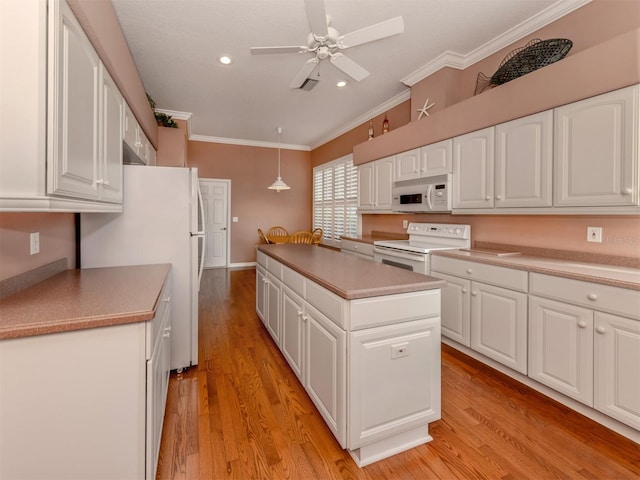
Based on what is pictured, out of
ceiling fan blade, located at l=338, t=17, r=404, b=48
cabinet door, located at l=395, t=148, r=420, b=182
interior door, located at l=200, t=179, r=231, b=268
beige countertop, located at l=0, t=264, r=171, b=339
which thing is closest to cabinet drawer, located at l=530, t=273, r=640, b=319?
cabinet door, located at l=395, t=148, r=420, b=182

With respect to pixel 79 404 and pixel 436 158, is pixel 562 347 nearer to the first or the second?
pixel 436 158

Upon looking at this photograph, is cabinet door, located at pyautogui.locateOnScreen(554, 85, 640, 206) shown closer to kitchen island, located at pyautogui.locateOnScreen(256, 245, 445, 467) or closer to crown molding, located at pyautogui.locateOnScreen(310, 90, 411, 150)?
kitchen island, located at pyautogui.locateOnScreen(256, 245, 445, 467)

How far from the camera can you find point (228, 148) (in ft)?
22.5

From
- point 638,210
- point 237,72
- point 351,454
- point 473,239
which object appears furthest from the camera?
point 237,72

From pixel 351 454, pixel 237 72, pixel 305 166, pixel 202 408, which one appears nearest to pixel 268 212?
pixel 305 166

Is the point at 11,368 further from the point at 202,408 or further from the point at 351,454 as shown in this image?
the point at 351,454

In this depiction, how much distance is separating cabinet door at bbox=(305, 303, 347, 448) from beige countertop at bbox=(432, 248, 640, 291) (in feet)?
4.84

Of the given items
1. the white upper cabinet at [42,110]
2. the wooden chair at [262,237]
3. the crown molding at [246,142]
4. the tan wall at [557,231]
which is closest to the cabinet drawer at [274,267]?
the white upper cabinet at [42,110]

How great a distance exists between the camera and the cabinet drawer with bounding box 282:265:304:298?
82.9 inches

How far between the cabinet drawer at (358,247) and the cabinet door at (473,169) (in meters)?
1.31

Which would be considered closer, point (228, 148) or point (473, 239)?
point (473, 239)

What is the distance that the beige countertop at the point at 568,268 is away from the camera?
68.9 inches

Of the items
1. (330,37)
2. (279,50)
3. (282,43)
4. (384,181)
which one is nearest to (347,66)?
(330,37)

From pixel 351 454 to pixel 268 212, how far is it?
19.9ft
